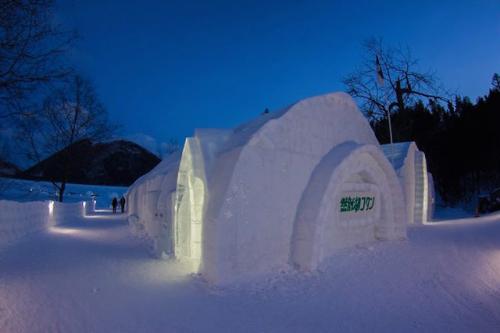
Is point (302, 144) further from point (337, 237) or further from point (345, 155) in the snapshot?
point (337, 237)

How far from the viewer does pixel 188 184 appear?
7.70 m

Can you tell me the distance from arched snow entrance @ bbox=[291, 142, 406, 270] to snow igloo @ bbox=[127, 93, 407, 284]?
22 millimetres

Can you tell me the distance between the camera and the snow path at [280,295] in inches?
181

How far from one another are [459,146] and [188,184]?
25.3 metres

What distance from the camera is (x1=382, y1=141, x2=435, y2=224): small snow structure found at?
1424 cm

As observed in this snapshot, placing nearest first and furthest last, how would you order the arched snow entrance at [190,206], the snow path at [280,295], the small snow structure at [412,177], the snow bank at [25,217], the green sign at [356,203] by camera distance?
1. the snow path at [280,295]
2. the arched snow entrance at [190,206]
3. the green sign at [356,203]
4. the snow bank at [25,217]
5. the small snow structure at [412,177]

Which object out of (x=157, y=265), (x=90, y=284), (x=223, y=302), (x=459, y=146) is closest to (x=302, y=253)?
(x=223, y=302)

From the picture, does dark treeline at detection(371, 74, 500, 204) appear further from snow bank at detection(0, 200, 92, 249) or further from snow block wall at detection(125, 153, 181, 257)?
snow bank at detection(0, 200, 92, 249)

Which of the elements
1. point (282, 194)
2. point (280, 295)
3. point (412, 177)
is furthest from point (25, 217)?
point (412, 177)

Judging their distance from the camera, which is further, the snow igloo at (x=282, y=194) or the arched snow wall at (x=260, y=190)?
the snow igloo at (x=282, y=194)

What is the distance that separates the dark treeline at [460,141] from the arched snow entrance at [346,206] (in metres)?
19.0

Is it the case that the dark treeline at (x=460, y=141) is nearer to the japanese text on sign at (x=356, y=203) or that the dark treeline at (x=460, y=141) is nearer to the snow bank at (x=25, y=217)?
the japanese text on sign at (x=356, y=203)

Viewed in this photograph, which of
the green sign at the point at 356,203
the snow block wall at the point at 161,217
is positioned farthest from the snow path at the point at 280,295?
the green sign at the point at 356,203

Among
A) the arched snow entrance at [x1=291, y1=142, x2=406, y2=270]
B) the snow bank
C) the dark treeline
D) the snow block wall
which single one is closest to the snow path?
the arched snow entrance at [x1=291, y1=142, x2=406, y2=270]
